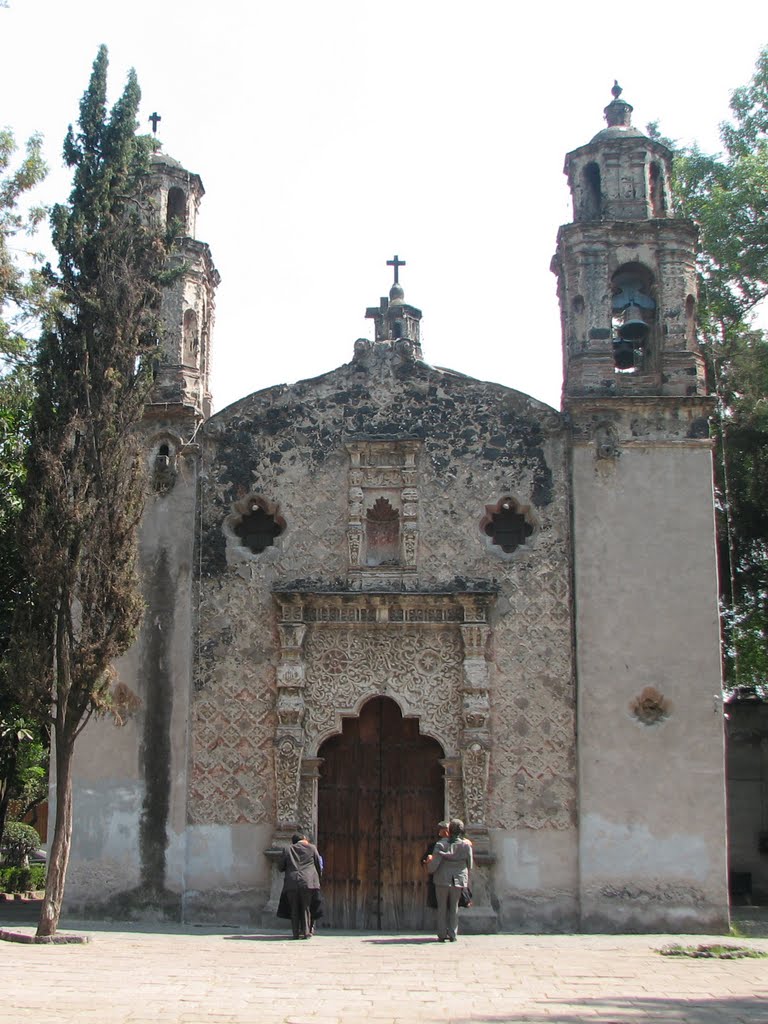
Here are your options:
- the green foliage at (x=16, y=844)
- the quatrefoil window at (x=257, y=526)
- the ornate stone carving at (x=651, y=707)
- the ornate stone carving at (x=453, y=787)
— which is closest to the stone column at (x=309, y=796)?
the ornate stone carving at (x=453, y=787)

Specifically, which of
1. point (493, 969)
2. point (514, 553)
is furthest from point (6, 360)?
point (493, 969)

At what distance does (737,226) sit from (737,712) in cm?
821

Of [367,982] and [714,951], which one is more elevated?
[367,982]

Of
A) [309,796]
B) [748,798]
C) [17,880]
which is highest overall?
[309,796]


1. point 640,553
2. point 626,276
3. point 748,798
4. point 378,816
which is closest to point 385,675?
point 378,816

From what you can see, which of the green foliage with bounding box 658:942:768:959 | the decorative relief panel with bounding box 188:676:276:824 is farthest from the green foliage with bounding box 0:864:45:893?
the green foliage with bounding box 658:942:768:959

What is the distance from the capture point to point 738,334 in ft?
73.1

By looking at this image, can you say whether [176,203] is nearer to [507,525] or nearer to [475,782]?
[507,525]

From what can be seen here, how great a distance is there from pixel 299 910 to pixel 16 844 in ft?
49.6

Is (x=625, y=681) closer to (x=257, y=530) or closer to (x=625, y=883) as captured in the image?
(x=625, y=883)

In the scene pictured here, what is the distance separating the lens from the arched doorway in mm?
14742

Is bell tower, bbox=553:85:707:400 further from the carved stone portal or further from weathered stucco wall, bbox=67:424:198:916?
weathered stucco wall, bbox=67:424:198:916

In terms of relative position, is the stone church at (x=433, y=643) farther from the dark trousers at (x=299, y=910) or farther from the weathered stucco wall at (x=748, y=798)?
the weathered stucco wall at (x=748, y=798)

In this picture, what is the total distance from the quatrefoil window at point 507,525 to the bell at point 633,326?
9.37 feet
